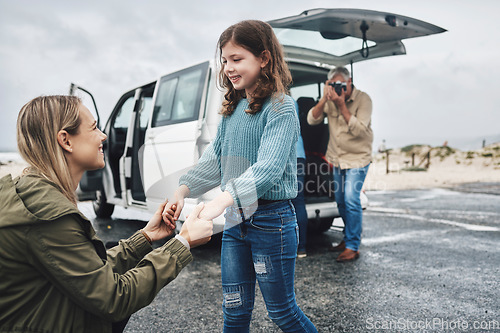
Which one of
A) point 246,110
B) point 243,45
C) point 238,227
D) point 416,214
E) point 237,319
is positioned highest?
point 243,45

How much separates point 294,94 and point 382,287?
8.88ft

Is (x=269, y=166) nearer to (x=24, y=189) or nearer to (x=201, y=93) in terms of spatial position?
(x=24, y=189)

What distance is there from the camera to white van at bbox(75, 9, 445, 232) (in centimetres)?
385

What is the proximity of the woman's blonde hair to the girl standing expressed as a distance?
47 centimetres

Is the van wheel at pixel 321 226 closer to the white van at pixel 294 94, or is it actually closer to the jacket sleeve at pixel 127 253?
the white van at pixel 294 94

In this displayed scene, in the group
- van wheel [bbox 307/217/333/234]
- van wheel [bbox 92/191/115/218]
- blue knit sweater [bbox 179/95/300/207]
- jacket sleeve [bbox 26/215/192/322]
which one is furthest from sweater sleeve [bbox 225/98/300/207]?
van wheel [bbox 92/191/115/218]

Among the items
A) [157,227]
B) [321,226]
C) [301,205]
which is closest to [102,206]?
[321,226]

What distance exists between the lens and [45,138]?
1.29m

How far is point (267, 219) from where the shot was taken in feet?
5.53

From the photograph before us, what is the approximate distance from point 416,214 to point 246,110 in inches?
253

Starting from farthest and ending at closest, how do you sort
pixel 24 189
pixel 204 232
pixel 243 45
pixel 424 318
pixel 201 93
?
pixel 201 93 < pixel 424 318 < pixel 243 45 < pixel 204 232 < pixel 24 189

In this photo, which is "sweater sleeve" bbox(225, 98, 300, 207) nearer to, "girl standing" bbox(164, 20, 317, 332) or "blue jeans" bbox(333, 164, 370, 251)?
"girl standing" bbox(164, 20, 317, 332)

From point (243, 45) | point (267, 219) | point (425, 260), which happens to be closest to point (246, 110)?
point (243, 45)

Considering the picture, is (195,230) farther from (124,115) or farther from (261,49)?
(124,115)
